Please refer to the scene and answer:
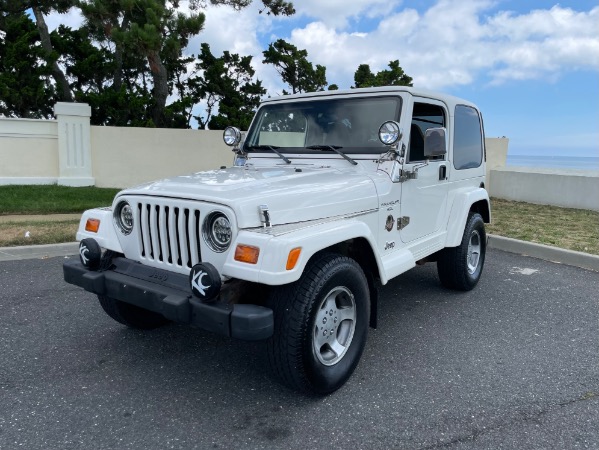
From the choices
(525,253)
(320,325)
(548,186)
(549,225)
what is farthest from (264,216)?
(548,186)

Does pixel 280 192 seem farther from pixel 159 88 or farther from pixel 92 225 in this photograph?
pixel 159 88

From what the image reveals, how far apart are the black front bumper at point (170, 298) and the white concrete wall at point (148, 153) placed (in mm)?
8948

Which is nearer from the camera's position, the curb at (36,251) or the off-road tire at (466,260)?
the off-road tire at (466,260)

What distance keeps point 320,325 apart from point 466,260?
2543 mm

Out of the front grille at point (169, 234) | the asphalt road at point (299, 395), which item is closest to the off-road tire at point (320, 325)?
the asphalt road at point (299, 395)

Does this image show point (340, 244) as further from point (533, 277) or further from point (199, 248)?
point (533, 277)

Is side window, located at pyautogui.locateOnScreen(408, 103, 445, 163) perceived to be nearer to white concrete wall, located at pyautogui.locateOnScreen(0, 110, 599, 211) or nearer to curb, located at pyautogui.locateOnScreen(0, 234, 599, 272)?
curb, located at pyautogui.locateOnScreen(0, 234, 599, 272)

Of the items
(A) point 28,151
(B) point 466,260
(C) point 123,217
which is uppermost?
(A) point 28,151

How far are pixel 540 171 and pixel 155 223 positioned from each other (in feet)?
37.7

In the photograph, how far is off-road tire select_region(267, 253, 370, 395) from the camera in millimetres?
2740

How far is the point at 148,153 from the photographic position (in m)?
12.1

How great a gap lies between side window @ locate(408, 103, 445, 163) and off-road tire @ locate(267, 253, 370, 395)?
137cm

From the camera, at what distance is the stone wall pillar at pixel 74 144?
10.9 m

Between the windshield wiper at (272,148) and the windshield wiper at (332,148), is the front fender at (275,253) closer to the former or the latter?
the windshield wiper at (332,148)
